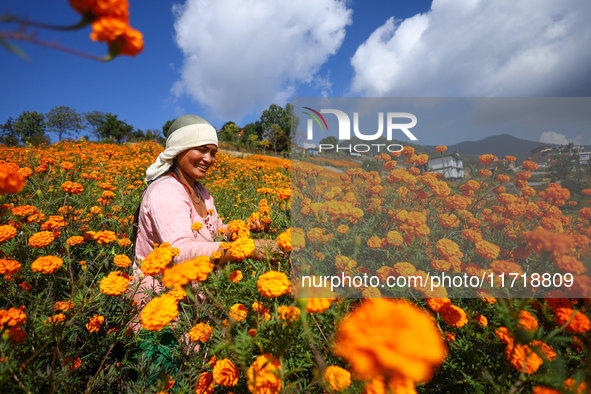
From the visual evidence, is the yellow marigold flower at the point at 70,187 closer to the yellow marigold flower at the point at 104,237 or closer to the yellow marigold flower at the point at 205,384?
the yellow marigold flower at the point at 104,237

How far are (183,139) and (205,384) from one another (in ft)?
4.96

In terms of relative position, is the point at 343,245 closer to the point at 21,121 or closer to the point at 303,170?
the point at 303,170

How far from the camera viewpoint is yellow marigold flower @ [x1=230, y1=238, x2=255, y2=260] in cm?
91

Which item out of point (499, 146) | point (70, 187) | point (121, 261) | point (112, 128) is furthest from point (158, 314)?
point (112, 128)

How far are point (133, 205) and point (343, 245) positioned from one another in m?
2.50

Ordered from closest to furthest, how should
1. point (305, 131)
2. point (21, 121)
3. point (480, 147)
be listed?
point (480, 147), point (305, 131), point (21, 121)

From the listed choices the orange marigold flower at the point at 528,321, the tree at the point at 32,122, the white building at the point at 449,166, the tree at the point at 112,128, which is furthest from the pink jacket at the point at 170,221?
the tree at the point at 32,122

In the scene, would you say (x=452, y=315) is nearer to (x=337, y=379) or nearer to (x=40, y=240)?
(x=337, y=379)

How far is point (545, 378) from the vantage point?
21.5 inches

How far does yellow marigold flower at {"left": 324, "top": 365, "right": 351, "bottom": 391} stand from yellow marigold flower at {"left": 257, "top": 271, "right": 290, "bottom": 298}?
258mm

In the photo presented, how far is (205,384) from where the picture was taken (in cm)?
92

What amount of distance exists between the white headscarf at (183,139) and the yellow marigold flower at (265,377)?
1516mm

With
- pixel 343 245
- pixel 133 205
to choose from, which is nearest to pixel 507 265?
pixel 343 245

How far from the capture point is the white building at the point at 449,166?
1069 millimetres
